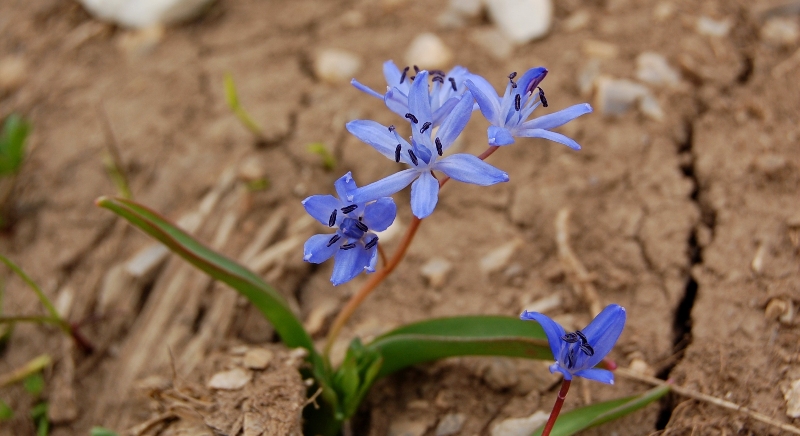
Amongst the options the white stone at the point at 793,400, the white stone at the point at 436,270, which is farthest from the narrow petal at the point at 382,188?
the white stone at the point at 793,400

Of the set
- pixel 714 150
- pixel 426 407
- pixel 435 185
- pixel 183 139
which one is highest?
pixel 435 185

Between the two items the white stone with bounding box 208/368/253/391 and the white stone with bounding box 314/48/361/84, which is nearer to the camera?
the white stone with bounding box 208/368/253/391

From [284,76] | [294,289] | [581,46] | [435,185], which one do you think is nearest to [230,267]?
[294,289]

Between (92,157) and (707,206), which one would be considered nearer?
(707,206)

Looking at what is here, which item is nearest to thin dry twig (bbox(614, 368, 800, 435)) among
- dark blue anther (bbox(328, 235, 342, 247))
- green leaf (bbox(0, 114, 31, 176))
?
dark blue anther (bbox(328, 235, 342, 247))

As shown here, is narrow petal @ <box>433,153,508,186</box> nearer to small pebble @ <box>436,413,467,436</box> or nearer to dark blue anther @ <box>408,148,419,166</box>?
dark blue anther @ <box>408,148,419,166</box>

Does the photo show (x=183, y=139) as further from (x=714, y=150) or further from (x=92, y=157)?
(x=714, y=150)
